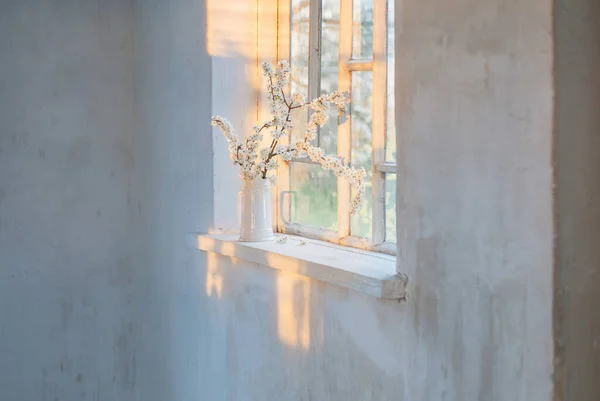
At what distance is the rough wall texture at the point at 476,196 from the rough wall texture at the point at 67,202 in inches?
64.3

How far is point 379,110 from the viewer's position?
6.53 feet

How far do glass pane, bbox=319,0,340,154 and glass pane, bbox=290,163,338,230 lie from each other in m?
0.09

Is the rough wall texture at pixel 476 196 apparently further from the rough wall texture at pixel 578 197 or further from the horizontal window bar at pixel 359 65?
the horizontal window bar at pixel 359 65

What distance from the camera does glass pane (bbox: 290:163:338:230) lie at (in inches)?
89.4

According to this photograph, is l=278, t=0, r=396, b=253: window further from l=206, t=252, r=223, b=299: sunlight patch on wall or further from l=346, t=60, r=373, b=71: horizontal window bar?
l=206, t=252, r=223, b=299: sunlight patch on wall

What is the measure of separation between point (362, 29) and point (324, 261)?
2.20ft

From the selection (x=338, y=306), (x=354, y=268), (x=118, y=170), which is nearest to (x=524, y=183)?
(x=354, y=268)

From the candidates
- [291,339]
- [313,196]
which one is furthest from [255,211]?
[291,339]

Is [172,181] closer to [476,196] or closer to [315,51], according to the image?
[315,51]

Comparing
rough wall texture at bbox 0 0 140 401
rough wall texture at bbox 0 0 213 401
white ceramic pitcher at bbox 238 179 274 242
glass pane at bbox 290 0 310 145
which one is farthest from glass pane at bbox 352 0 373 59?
rough wall texture at bbox 0 0 140 401

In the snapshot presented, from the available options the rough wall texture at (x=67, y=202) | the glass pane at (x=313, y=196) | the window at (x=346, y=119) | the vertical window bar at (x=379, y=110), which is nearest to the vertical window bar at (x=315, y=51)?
the window at (x=346, y=119)

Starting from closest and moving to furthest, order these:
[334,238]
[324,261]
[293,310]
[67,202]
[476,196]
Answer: [476,196] < [324,261] < [293,310] < [334,238] < [67,202]

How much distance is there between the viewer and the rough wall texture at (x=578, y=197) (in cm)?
130

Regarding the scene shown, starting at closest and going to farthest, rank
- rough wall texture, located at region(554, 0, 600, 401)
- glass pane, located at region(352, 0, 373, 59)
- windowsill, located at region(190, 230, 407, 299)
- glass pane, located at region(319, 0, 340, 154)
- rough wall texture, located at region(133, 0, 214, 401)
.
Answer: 1. rough wall texture, located at region(554, 0, 600, 401)
2. windowsill, located at region(190, 230, 407, 299)
3. glass pane, located at region(352, 0, 373, 59)
4. glass pane, located at region(319, 0, 340, 154)
5. rough wall texture, located at region(133, 0, 214, 401)
